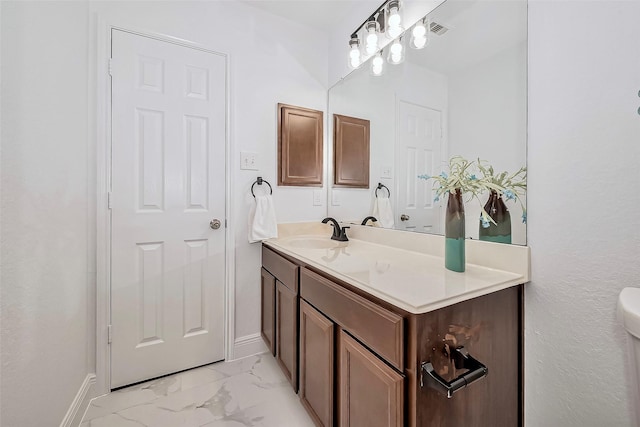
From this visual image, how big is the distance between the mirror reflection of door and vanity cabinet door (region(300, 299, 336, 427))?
680mm

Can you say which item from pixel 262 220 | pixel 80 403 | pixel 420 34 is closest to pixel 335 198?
pixel 262 220

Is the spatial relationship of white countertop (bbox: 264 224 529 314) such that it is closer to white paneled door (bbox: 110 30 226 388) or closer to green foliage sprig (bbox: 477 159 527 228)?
green foliage sprig (bbox: 477 159 527 228)

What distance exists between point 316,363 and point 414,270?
0.57m

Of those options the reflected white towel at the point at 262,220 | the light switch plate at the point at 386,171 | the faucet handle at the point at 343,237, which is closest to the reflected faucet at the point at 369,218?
the faucet handle at the point at 343,237

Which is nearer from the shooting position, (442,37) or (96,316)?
(442,37)

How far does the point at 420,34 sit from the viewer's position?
134 cm

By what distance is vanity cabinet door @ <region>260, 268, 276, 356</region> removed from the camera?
1.62 m

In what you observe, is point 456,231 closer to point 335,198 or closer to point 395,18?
point 335,198

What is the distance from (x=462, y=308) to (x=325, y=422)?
2.36ft

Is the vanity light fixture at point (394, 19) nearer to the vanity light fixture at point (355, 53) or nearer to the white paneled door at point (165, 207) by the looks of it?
the vanity light fixture at point (355, 53)

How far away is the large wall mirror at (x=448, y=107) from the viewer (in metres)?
1.00

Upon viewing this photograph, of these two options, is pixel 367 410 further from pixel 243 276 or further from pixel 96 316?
pixel 96 316

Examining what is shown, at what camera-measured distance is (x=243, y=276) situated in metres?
1.79

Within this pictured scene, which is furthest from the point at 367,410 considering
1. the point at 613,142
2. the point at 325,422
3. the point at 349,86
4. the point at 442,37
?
the point at 349,86
